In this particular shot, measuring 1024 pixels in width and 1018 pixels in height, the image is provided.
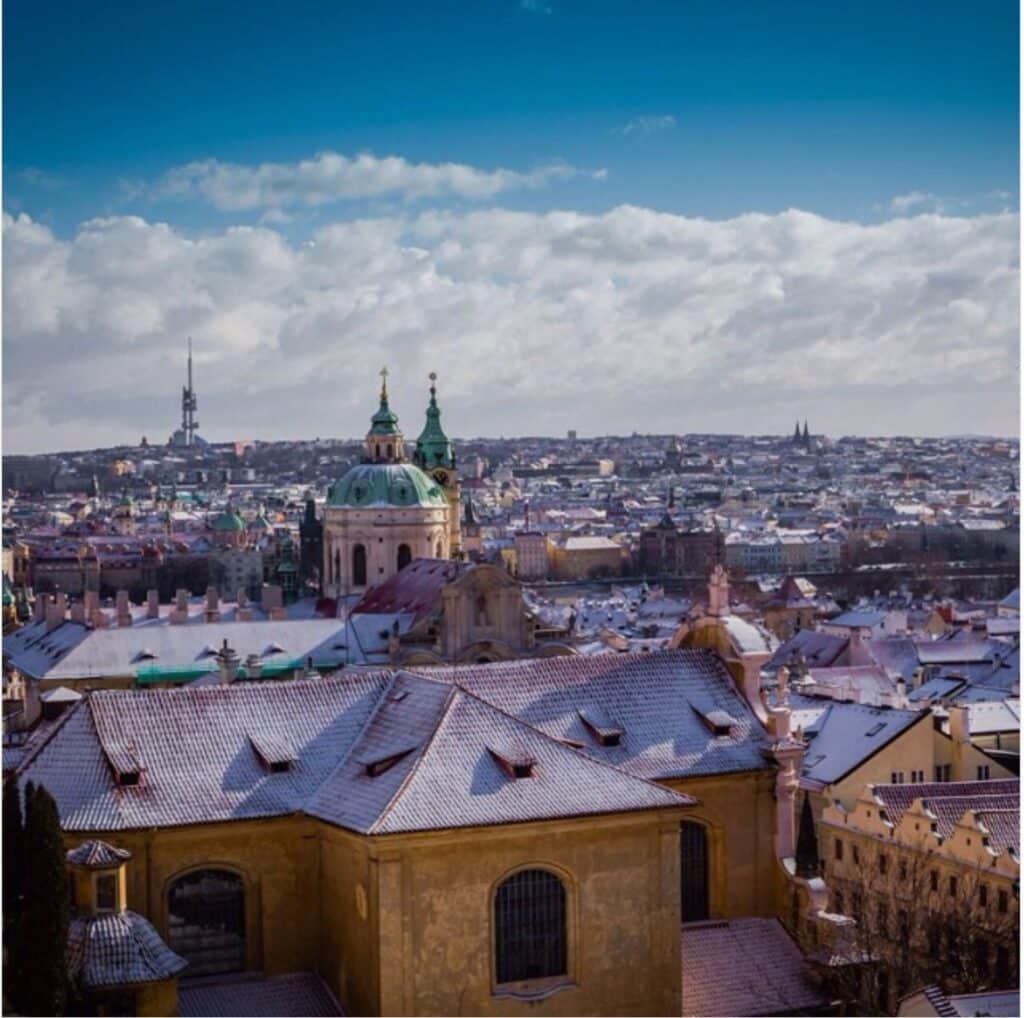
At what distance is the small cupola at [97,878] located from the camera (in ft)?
35.5

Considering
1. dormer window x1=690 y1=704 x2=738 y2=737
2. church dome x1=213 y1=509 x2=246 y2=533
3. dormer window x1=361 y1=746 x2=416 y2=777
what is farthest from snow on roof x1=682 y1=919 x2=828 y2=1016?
church dome x1=213 y1=509 x2=246 y2=533

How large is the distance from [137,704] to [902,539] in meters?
65.0

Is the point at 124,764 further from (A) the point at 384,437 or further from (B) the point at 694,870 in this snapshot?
(A) the point at 384,437

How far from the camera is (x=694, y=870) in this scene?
1327 cm

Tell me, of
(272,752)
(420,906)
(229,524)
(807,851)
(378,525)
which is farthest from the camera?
(229,524)

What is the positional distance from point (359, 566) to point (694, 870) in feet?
86.1

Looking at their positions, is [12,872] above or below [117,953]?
above

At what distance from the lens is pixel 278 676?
2825 cm

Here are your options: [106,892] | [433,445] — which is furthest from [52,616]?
[106,892]

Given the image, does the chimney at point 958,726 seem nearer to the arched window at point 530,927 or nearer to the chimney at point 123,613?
the arched window at point 530,927

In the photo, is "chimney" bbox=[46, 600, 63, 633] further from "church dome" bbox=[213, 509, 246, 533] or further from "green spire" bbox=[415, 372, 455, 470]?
"church dome" bbox=[213, 509, 246, 533]

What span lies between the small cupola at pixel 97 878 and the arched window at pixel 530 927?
216 cm

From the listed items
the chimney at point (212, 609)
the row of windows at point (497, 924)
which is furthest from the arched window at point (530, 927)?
the chimney at point (212, 609)

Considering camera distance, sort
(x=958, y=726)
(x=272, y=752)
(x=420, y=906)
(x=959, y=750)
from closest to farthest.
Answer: (x=420, y=906) < (x=272, y=752) < (x=959, y=750) < (x=958, y=726)
